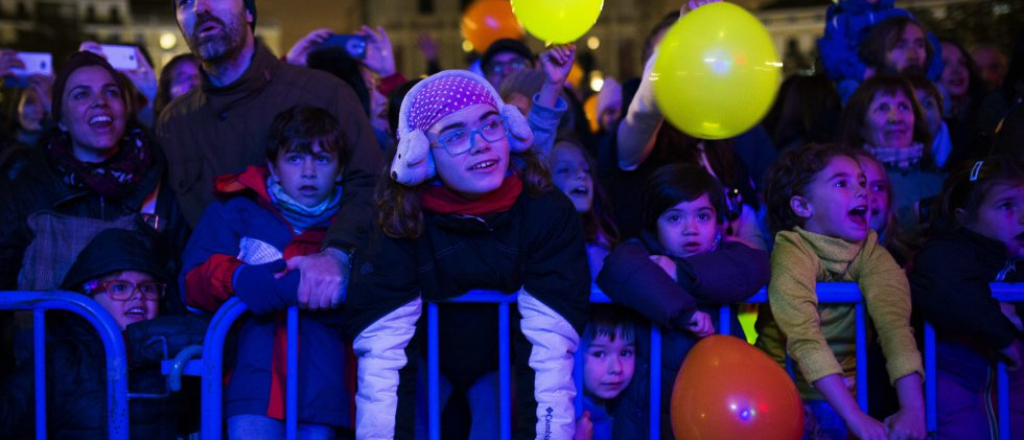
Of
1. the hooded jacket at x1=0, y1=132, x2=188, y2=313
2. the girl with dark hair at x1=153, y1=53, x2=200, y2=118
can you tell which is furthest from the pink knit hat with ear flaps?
the girl with dark hair at x1=153, y1=53, x2=200, y2=118

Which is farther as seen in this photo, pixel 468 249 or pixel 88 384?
pixel 88 384

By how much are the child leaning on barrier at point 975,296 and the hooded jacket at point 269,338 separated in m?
2.26

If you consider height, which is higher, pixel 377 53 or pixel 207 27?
pixel 377 53

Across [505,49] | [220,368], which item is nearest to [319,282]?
[220,368]

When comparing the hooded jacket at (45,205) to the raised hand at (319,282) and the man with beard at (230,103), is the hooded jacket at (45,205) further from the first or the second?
the raised hand at (319,282)

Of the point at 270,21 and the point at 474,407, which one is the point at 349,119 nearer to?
the point at 474,407

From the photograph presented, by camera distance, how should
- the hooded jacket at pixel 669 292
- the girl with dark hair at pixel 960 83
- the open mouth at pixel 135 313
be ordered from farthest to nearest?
the girl with dark hair at pixel 960 83 < the open mouth at pixel 135 313 < the hooded jacket at pixel 669 292

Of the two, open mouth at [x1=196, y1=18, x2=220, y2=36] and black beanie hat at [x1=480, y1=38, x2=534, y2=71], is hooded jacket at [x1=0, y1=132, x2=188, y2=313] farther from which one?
black beanie hat at [x1=480, y1=38, x2=534, y2=71]

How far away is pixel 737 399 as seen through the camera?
3.79m

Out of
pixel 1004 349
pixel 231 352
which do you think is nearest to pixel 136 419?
pixel 231 352

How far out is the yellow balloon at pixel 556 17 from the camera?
543 centimetres

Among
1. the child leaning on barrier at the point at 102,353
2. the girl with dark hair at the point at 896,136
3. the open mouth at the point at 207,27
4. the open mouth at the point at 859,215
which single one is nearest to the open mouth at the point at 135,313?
Answer: the child leaning on barrier at the point at 102,353

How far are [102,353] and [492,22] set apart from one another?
4793 millimetres

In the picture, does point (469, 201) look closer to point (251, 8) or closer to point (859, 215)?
point (859, 215)
